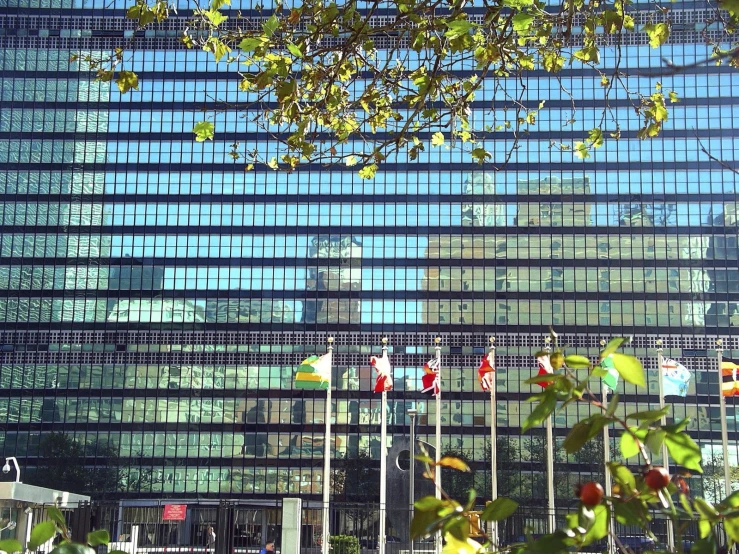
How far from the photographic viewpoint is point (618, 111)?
253ft

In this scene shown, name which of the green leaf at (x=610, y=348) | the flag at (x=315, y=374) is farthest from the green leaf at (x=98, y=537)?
the flag at (x=315, y=374)

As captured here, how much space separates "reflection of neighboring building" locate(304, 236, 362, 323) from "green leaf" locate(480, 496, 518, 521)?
73616 millimetres

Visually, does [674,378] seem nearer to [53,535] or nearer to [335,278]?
[53,535]

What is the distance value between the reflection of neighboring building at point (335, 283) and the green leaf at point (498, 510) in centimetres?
7362

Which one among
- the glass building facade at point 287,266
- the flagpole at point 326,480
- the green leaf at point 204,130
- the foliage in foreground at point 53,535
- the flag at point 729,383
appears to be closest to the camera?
the foliage in foreground at point 53,535

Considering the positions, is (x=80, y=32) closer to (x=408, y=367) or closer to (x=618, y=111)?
(x=408, y=367)

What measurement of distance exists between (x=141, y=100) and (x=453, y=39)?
238 feet

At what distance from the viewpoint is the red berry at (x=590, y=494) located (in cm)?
218

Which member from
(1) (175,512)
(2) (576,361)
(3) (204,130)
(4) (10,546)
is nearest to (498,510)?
(2) (576,361)

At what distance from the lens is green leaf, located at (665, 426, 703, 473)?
2.25m

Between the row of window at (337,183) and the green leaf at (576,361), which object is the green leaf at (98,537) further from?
the row of window at (337,183)

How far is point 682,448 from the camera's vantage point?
89.4 inches

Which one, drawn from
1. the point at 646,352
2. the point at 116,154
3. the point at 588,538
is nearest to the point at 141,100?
the point at 116,154

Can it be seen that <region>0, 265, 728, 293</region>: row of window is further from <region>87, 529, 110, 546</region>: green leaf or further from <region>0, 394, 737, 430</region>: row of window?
<region>87, 529, 110, 546</region>: green leaf
